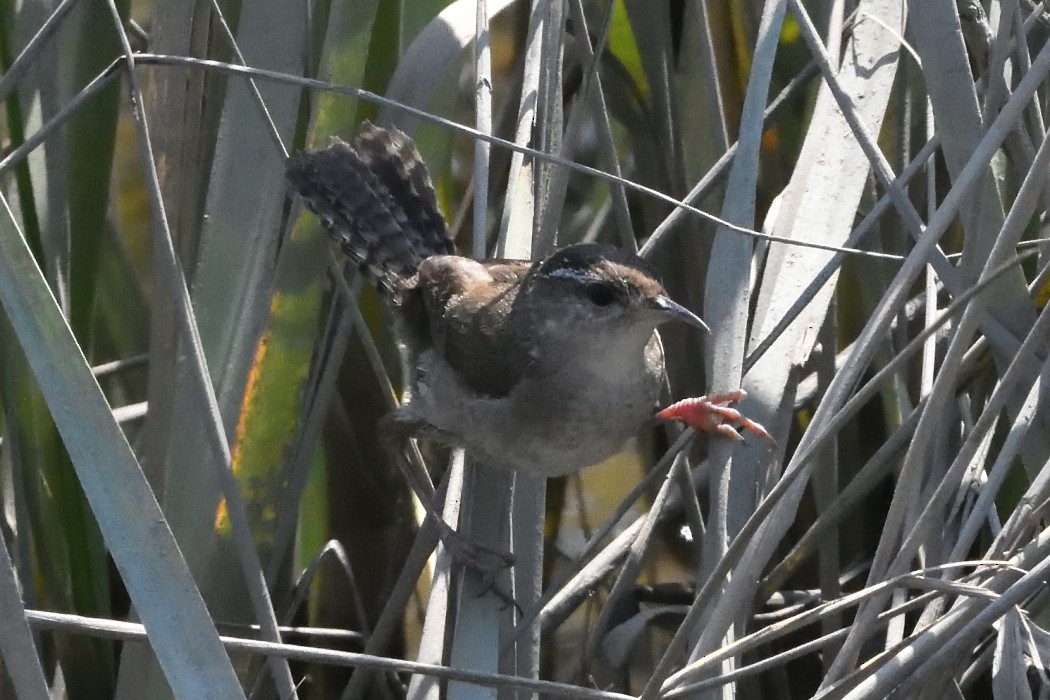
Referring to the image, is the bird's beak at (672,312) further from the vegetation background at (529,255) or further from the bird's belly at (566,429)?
the bird's belly at (566,429)

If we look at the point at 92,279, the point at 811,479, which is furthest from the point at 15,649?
the point at 811,479

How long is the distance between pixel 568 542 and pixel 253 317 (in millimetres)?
1573

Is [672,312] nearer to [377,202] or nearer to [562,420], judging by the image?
[562,420]

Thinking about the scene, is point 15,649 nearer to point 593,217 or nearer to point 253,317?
point 253,317

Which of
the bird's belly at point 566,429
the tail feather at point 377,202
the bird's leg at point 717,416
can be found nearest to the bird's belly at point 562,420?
the bird's belly at point 566,429

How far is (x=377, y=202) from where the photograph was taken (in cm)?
264

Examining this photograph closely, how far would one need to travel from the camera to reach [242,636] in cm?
224

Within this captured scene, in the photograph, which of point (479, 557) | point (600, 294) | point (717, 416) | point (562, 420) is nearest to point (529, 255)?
point (600, 294)

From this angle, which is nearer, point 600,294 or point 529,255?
point 600,294

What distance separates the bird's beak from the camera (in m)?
2.11

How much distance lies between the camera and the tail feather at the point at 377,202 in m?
2.31

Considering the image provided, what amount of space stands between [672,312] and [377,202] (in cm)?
82

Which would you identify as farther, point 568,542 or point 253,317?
point 568,542

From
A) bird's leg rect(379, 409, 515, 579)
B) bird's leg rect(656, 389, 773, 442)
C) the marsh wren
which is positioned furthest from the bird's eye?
bird's leg rect(379, 409, 515, 579)
